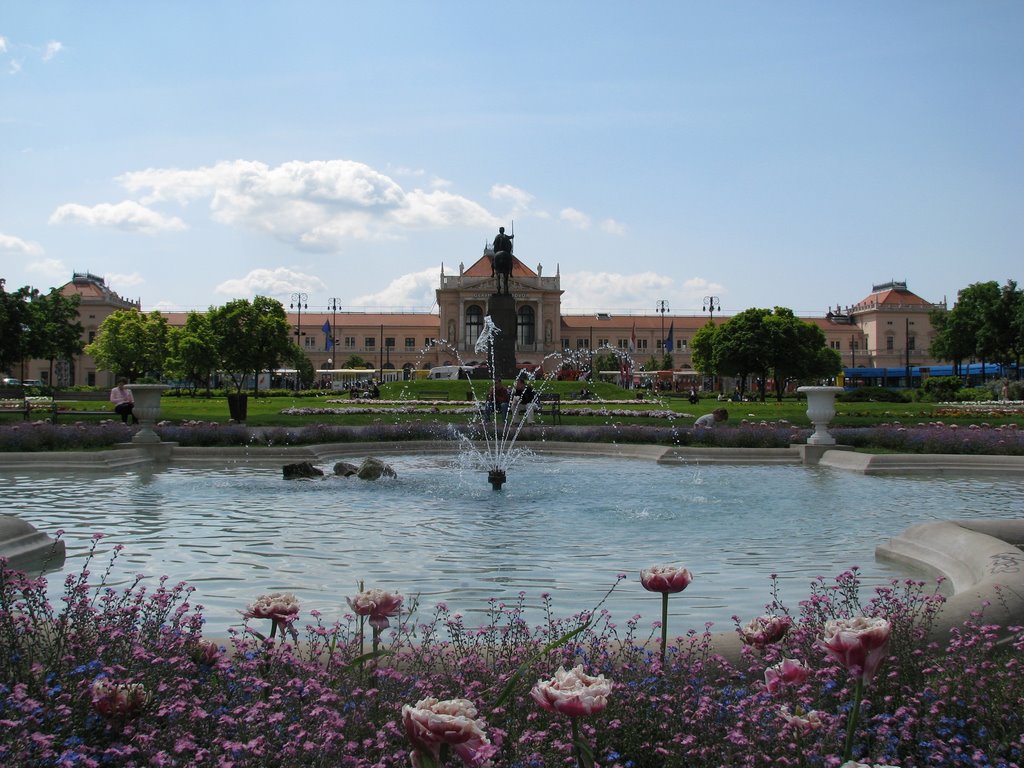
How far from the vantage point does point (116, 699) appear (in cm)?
283

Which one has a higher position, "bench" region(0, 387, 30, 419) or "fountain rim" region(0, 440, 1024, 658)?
"bench" region(0, 387, 30, 419)

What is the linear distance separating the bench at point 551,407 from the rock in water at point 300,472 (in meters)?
11.0

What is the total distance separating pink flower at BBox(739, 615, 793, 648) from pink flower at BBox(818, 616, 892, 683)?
0.82 meters

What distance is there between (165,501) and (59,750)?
28.6 feet

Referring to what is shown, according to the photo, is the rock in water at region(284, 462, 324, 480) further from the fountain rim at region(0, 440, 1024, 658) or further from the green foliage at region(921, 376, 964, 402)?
the green foliage at region(921, 376, 964, 402)

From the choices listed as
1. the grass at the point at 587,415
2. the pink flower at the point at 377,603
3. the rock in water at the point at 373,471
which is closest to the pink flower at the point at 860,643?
the pink flower at the point at 377,603

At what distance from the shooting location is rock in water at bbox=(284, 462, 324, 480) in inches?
554

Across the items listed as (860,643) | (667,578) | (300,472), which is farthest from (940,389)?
(860,643)

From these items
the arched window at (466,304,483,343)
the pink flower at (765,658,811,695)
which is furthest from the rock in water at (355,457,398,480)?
the arched window at (466,304,483,343)

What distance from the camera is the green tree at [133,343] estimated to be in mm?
69562

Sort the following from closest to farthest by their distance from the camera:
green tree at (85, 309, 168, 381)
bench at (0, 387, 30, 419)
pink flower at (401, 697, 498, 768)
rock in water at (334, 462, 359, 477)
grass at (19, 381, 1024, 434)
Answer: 1. pink flower at (401, 697, 498, 768)
2. rock in water at (334, 462, 359, 477)
3. grass at (19, 381, 1024, 434)
4. bench at (0, 387, 30, 419)
5. green tree at (85, 309, 168, 381)

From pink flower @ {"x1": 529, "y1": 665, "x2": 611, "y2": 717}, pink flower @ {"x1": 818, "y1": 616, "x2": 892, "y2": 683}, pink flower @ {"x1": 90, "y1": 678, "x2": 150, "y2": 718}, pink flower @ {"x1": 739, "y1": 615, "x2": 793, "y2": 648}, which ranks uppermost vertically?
pink flower @ {"x1": 818, "y1": 616, "x2": 892, "y2": 683}

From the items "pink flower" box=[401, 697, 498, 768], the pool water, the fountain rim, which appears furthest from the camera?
the pool water

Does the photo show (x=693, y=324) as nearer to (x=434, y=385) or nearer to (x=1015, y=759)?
(x=434, y=385)
